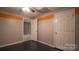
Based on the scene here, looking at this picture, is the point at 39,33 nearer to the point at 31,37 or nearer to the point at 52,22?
the point at 31,37

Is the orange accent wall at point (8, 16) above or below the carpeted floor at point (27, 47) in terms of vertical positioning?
above

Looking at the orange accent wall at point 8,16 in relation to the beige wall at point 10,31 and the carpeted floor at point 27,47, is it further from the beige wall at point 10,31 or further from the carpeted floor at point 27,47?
the carpeted floor at point 27,47

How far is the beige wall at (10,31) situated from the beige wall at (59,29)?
0.46 m

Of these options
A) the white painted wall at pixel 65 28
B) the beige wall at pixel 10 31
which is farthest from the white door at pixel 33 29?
the white painted wall at pixel 65 28

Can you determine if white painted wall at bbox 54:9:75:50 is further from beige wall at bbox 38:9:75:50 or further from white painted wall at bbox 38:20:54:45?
white painted wall at bbox 38:20:54:45

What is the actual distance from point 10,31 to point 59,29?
114cm

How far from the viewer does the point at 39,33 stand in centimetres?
190

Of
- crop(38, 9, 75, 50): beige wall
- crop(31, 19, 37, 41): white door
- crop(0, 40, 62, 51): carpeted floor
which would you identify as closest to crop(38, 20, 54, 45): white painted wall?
crop(38, 9, 75, 50): beige wall

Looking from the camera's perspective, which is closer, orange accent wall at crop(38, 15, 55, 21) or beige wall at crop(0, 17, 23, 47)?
beige wall at crop(0, 17, 23, 47)

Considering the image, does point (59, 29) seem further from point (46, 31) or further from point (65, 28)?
point (46, 31)

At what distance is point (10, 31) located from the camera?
5.31 ft

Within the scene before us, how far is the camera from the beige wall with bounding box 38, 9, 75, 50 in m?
1.75

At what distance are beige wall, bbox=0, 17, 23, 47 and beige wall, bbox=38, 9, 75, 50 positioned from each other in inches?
18.1

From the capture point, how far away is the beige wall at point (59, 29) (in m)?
1.75
